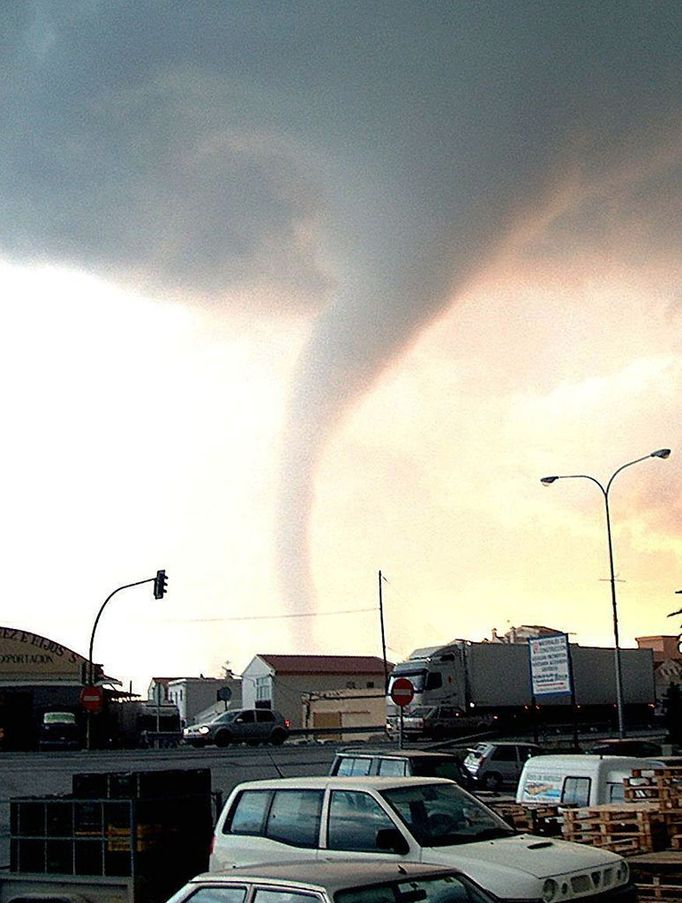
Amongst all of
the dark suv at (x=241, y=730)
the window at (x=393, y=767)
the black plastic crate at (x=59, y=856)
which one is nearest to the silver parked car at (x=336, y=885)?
the black plastic crate at (x=59, y=856)

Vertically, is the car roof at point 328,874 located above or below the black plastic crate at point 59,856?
above

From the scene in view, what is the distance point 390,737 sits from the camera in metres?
51.8

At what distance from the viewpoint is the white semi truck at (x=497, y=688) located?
48406 mm

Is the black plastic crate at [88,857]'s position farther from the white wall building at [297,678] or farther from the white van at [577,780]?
the white wall building at [297,678]

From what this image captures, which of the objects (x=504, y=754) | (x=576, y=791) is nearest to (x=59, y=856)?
(x=576, y=791)

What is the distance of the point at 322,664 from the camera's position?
320ft

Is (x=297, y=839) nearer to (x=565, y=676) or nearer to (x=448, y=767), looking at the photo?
(x=448, y=767)

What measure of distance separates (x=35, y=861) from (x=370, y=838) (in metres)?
3.71

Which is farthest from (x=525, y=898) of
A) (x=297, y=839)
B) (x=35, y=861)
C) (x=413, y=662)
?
(x=413, y=662)

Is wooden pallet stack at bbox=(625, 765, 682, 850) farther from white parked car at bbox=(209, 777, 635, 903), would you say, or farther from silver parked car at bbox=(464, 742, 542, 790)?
silver parked car at bbox=(464, 742, 542, 790)

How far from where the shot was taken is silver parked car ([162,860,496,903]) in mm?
6423

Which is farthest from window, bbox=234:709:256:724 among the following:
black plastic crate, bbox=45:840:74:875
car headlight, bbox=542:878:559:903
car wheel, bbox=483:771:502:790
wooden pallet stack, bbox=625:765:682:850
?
car headlight, bbox=542:878:559:903

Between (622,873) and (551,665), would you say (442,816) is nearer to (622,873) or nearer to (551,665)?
(622,873)

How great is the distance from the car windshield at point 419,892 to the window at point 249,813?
5161mm
